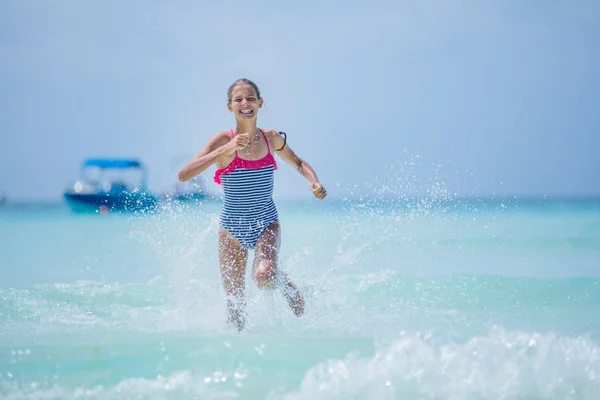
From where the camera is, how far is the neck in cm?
471

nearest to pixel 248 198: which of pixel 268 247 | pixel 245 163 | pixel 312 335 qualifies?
pixel 245 163

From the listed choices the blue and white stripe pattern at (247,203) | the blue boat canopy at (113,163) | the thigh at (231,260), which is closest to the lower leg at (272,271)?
the blue and white stripe pattern at (247,203)

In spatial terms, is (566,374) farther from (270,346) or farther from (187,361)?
(187,361)

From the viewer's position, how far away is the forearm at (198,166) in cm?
434

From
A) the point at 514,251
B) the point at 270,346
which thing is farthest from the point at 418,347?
the point at 514,251

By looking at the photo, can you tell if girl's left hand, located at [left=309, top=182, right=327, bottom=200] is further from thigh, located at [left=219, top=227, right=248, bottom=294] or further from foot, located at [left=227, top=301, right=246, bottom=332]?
foot, located at [left=227, top=301, right=246, bottom=332]

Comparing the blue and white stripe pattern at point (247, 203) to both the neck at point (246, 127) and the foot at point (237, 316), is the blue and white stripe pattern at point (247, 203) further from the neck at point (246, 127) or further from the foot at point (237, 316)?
the foot at point (237, 316)

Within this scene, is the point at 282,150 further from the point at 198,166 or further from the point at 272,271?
the point at 272,271

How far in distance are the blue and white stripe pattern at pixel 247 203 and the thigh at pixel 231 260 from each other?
48mm

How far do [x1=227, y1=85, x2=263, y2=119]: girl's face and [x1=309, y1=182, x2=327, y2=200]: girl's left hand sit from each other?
2.24ft

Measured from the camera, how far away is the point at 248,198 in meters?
4.80

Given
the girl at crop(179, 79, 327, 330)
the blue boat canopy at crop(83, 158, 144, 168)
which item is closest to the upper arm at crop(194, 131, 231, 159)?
the girl at crop(179, 79, 327, 330)

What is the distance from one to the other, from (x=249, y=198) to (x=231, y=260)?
1.66ft

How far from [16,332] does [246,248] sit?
1.82 meters
